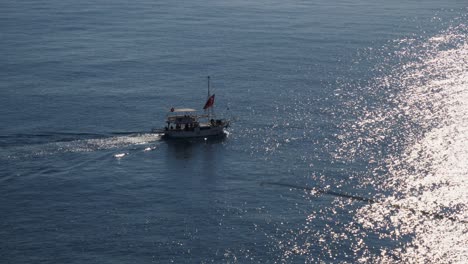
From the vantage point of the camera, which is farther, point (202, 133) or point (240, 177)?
point (202, 133)

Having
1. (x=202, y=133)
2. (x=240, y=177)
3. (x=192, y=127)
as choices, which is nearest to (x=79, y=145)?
(x=192, y=127)

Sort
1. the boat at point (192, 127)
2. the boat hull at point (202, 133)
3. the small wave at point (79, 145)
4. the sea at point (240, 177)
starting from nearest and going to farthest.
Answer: the sea at point (240, 177)
the small wave at point (79, 145)
the boat at point (192, 127)
the boat hull at point (202, 133)

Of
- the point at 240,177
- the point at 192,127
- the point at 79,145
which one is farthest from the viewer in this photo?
the point at 192,127

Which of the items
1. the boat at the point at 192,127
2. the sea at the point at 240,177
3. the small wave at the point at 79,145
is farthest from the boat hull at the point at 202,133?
the small wave at the point at 79,145

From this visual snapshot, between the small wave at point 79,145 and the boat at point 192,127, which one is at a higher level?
the boat at point 192,127

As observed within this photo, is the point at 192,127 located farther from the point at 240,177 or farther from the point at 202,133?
the point at 240,177

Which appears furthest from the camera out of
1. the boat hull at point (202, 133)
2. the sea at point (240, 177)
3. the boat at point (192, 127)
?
the boat hull at point (202, 133)

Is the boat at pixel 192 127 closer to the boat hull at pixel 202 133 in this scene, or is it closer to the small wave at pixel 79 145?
the boat hull at pixel 202 133

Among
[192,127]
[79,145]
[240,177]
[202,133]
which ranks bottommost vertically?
[240,177]

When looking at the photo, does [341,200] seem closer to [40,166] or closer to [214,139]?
[214,139]

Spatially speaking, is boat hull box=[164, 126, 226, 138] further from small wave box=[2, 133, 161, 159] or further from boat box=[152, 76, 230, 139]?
small wave box=[2, 133, 161, 159]

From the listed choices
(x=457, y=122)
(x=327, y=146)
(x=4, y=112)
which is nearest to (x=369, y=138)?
(x=327, y=146)
